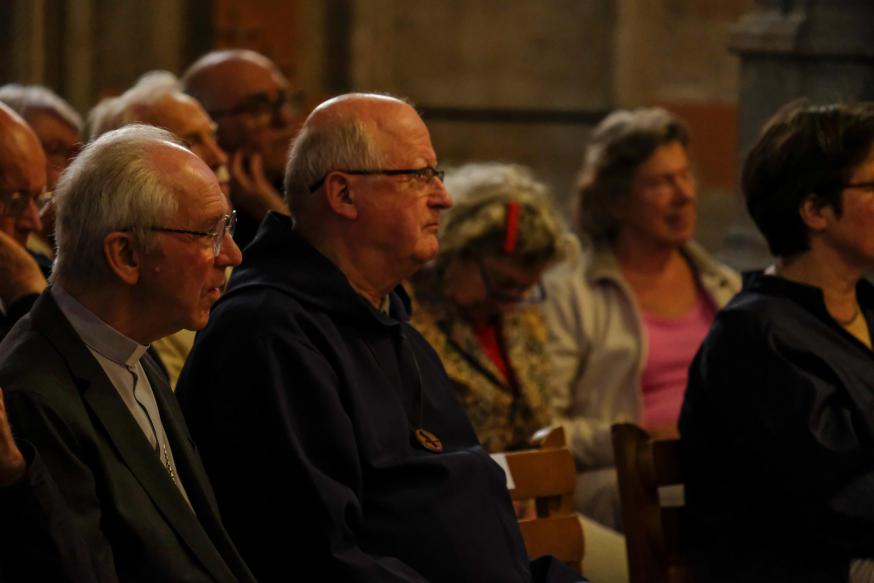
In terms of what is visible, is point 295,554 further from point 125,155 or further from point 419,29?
point 419,29

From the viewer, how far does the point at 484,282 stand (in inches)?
180

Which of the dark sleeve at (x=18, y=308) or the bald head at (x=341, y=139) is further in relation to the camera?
the dark sleeve at (x=18, y=308)

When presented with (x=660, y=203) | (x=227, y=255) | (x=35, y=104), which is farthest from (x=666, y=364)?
(x=227, y=255)

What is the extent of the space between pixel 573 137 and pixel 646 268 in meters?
4.14

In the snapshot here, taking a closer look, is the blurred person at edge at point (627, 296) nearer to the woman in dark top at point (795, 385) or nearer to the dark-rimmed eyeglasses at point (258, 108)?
the dark-rimmed eyeglasses at point (258, 108)

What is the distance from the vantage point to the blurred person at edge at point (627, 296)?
502 centimetres

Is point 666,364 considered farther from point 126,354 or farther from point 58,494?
point 58,494

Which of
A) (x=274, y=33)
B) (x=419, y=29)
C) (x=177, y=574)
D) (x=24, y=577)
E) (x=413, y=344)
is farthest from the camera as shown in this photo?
(x=419, y=29)

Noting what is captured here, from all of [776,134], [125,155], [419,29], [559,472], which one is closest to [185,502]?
[125,155]

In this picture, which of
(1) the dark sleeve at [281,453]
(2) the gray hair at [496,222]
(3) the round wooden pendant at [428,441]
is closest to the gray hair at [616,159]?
(2) the gray hair at [496,222]

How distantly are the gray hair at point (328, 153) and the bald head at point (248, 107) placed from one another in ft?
5.80

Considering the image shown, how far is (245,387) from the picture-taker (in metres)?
2.97

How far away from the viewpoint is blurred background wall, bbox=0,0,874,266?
8.64m

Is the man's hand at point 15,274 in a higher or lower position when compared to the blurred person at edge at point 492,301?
higher
